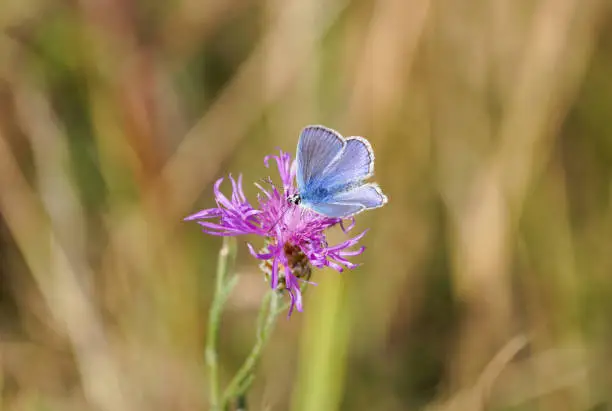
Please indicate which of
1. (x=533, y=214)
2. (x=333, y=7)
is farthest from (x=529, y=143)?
(x=333, y=7)

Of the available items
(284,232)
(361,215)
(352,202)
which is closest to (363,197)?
(352,202)

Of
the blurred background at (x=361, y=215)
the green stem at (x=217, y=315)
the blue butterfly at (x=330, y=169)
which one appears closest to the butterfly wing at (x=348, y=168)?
the blue butterfly at (x=330, y=169)

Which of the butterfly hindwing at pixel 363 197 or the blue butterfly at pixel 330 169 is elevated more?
the blue butterfly at pixel 330 169

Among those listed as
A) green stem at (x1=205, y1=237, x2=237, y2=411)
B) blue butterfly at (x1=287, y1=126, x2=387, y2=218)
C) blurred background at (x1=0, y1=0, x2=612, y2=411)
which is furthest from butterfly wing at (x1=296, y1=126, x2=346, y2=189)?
blurred background at (x1=0, y1=0, x2=612, y2=411)

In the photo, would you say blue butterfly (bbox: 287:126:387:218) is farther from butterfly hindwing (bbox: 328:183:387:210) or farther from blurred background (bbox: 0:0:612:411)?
blurred background (bbox: 0:0:612:411)

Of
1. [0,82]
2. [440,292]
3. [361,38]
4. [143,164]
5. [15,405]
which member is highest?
[361,38]

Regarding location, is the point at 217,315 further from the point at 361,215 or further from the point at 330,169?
the point at 361,215

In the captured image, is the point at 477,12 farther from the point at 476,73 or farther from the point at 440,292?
the point at 440,292

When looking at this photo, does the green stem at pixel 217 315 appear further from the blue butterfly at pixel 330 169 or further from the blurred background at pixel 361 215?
the blurred background at pixel 361 215
